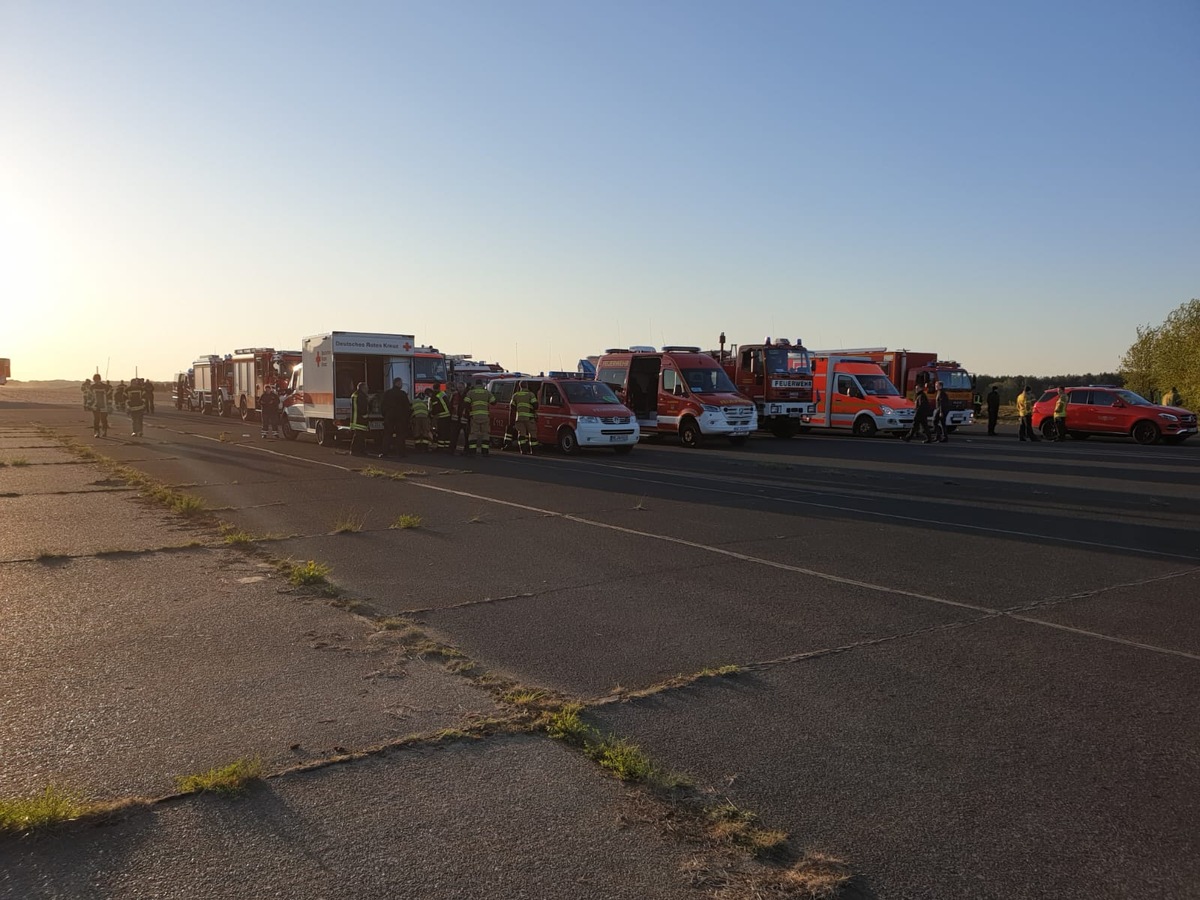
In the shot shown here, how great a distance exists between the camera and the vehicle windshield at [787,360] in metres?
28.9

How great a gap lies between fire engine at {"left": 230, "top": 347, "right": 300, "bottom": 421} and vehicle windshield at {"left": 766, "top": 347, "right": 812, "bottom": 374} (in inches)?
688

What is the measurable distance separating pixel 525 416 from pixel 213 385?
28.9 m

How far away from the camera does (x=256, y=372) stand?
1468 inches

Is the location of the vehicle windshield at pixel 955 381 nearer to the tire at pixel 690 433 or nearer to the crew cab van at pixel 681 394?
the crew cab van at pixel 681 394

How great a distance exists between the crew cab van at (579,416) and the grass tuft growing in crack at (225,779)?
18.0 metres

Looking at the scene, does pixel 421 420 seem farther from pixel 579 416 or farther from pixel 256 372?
pixel 256 372

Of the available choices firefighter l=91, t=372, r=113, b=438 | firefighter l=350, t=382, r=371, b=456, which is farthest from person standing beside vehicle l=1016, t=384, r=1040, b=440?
firefighter l=91, t=372, r=113, b=438

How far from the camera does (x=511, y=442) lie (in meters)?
24.9

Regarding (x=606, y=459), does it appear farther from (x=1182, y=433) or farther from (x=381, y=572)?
(x=1182, y=433)

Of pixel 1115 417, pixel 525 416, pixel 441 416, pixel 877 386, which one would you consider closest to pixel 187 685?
pixel 525 416

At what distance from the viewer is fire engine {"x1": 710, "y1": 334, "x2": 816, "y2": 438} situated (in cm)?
2870

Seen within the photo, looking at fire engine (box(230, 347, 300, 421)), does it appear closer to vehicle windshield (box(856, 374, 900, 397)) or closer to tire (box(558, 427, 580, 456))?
tire (box(558, 427, 580, 456))

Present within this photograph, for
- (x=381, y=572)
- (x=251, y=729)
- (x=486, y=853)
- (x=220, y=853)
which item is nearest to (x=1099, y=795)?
(x=486, y=853)

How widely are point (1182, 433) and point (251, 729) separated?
29.5 m
